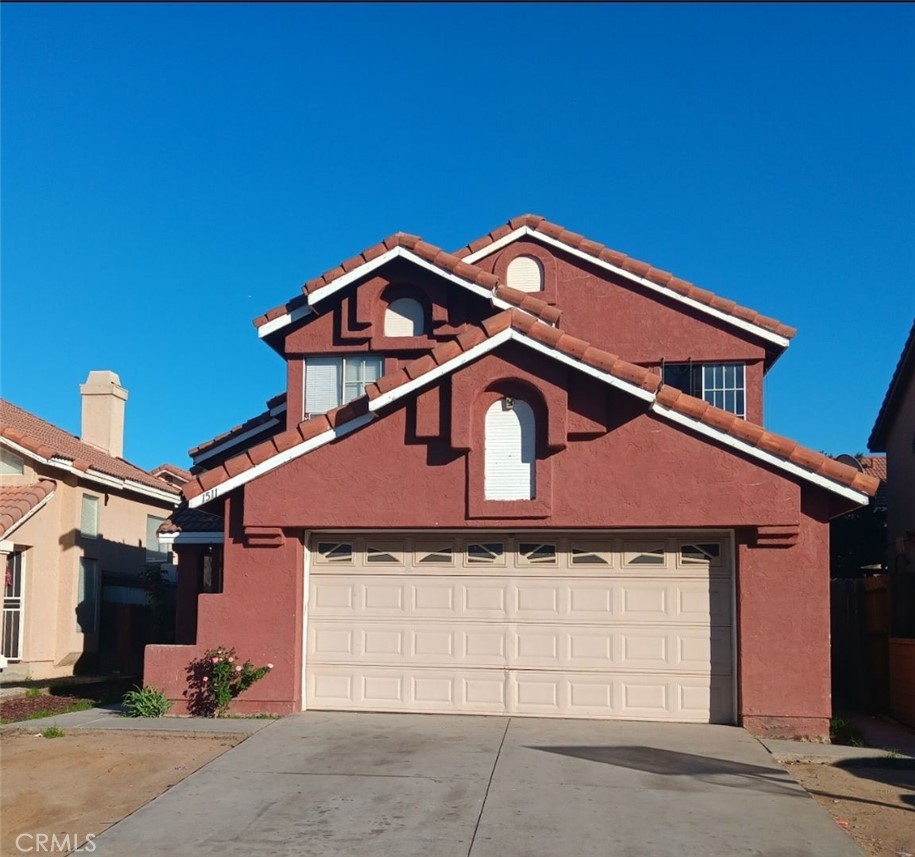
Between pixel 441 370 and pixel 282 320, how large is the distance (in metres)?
4.29

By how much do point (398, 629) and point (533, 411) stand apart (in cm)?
312

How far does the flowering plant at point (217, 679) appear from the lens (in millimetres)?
12250

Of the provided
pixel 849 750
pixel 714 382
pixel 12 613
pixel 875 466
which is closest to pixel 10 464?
pixel 12 613

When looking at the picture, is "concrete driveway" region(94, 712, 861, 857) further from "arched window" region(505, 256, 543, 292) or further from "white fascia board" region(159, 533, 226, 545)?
"arched window" region(505, 256, 543, 292)

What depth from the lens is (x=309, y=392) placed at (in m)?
15.7

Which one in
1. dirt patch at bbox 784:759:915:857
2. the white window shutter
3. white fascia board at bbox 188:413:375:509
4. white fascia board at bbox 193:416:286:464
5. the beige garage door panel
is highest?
the white window shutter

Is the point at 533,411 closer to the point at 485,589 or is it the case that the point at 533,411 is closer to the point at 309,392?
the point at 485,589

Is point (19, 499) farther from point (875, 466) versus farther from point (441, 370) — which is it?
point (875, 466)

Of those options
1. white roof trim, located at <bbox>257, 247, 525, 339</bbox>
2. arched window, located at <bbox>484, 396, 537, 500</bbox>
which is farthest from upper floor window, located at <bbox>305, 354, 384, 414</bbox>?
arched window, located at <bbox>484, 396, 537, 500</bbox>

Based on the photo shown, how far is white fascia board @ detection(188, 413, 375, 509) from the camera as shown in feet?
40.8

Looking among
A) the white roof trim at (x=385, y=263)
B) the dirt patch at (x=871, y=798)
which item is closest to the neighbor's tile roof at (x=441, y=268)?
the white roof trim at (x=385, y=263)

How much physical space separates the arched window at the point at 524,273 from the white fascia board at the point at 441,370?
17.6 feet

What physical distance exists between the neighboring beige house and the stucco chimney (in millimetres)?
1038

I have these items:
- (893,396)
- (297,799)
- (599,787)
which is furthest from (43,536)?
(893,396)
